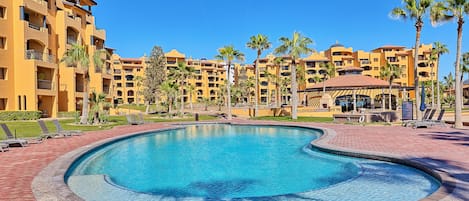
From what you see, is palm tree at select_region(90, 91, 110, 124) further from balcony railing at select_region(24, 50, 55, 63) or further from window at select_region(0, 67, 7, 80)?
window at select_region(0, 67, 7, 80)

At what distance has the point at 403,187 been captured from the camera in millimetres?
8055

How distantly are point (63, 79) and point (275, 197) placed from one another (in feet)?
123

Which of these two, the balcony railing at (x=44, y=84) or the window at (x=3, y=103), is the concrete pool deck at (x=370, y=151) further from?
the balcony railing at (x=44, y=84)

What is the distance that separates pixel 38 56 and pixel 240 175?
31672 millimetres

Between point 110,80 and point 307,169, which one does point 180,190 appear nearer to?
point 307,169

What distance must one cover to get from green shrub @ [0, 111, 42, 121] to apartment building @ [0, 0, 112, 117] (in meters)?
1.61

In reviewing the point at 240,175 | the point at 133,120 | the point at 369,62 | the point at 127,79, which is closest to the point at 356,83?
the point at 133,120

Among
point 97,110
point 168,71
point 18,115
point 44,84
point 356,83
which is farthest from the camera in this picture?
point 168,71

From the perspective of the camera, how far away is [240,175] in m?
10.3

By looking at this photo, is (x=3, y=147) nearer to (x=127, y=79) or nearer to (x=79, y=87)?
(x=79, y=87)

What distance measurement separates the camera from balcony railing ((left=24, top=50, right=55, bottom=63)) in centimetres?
3259

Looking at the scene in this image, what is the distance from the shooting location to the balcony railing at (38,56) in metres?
32.6

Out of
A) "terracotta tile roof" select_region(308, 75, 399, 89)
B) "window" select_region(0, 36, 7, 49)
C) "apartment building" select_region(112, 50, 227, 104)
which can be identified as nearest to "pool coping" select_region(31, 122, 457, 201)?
"terracotta tile roof" select_region(308, 75, 399, 89)

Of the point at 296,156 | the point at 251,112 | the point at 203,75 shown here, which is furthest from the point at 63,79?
the point at 203,75
